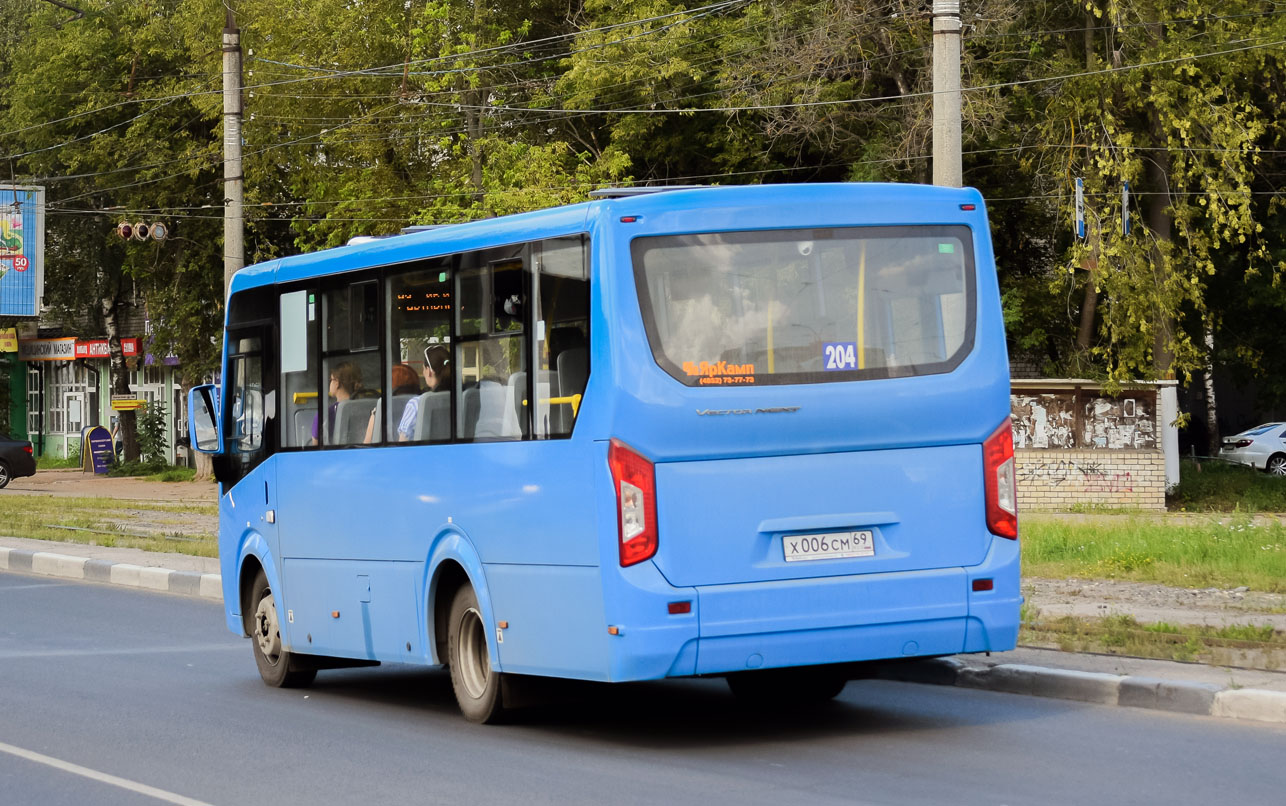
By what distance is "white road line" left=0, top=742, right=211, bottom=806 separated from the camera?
7596mm

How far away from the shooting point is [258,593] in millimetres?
12180

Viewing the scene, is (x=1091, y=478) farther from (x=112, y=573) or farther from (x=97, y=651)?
(x=97, y=651)

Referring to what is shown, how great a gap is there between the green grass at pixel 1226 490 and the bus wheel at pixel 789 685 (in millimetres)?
19682

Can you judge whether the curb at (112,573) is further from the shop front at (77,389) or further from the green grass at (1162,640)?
the shop front at (77,389)

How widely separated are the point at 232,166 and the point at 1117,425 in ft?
49.0

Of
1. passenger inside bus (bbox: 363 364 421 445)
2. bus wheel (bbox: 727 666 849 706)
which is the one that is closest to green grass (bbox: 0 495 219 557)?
passenger inside bus (bbox: 363 364 421 445)

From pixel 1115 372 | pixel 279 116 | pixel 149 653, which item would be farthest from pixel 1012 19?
pixel 149 653

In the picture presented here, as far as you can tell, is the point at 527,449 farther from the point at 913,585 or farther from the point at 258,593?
the point at 258,593

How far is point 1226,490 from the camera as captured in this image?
3303 cm

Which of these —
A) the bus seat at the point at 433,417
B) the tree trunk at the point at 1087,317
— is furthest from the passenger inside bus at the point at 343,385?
the tree trunk at the point at 1087,317

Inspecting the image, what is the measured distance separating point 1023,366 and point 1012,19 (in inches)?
458

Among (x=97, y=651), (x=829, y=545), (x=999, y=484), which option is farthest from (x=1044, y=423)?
(x=829, y=545)

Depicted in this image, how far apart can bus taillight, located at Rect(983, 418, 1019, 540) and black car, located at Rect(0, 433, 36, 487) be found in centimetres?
4247

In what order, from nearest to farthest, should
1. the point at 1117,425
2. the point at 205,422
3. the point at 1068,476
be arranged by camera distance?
1. the point at 205,422
2. the point at 1068,476
3. the point at 1117,425
